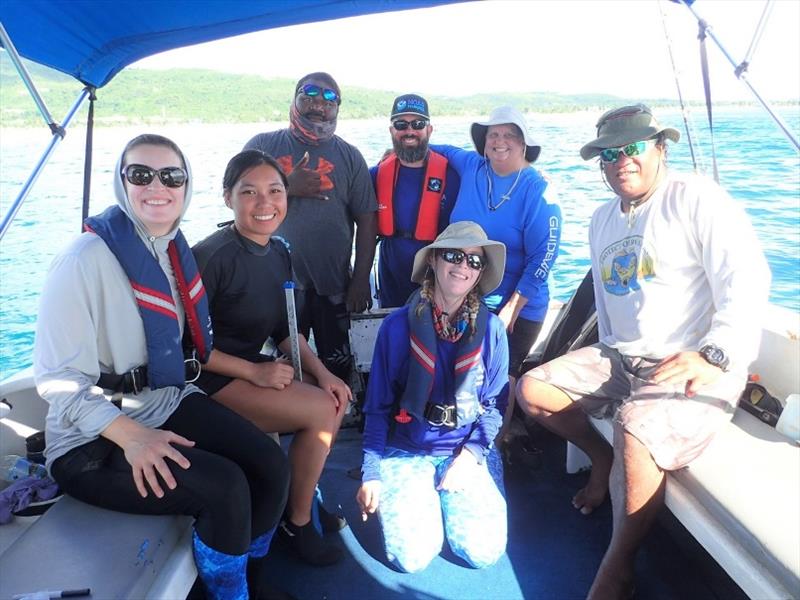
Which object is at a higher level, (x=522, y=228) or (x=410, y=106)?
(x=410, y=106)

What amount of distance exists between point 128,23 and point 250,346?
1496mm

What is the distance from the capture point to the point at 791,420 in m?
2.01

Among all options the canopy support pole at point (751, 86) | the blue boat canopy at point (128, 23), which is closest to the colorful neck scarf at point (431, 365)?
the canopy support pole at point (751, 86)

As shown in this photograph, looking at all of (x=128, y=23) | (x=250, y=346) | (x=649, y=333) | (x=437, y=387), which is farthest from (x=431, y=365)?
(x=128, y=23)

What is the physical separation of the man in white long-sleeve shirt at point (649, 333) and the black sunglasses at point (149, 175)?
5.09 ft

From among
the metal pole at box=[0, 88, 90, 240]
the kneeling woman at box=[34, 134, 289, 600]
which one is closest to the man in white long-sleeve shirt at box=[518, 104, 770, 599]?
the kneeling woman at box=[34, 134, 289, 600]

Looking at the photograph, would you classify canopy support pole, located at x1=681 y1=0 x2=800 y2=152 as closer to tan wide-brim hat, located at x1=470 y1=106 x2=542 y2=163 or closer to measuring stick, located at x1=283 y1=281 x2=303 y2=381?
tan wide-brim hat, located at x1=470 y1=106 x2=542 y2=163

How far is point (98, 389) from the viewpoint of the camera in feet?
5.30

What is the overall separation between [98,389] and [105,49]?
1.76 meters

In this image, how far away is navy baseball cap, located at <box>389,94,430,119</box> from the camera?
9.55 feet

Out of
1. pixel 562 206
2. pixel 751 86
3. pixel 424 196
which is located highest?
pixel 751 86

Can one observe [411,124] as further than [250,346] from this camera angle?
Yes

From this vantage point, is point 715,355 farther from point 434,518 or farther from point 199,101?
point 199,101

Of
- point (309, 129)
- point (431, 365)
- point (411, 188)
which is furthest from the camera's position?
point (411, 188)
